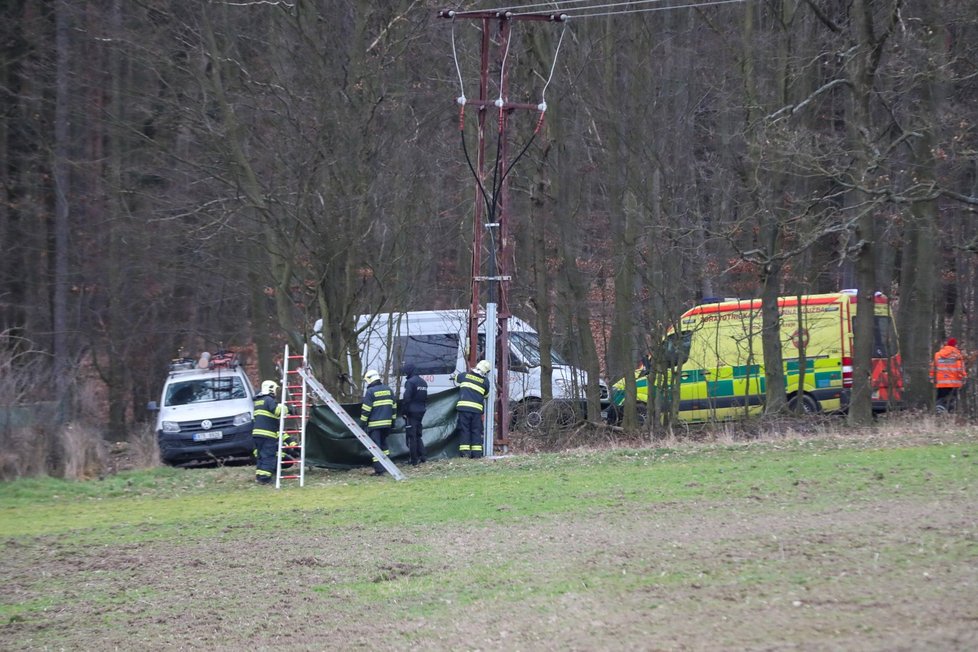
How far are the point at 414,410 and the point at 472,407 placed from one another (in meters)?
1.03

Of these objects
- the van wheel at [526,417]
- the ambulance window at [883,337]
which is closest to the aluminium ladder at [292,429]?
the van wheel at [526,417]

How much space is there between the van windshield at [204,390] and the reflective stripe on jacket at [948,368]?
14638 millimetres

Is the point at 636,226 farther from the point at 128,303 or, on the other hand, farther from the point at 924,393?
the point at 128,303

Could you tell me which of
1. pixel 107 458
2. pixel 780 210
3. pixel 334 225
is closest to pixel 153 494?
pixel 107 458

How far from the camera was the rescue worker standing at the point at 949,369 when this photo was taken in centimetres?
2186

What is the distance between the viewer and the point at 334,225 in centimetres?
2138

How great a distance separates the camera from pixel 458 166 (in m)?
26.8

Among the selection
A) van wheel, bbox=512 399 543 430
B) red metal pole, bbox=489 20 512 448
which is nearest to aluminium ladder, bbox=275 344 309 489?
red metal pole, bbox=489 20 512 448

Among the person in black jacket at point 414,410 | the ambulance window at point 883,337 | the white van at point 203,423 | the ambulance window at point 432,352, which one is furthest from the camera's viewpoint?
the ambulance window at point 432,352

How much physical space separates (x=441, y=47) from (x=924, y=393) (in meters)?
13.2

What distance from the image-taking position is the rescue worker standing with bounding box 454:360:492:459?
723 inches

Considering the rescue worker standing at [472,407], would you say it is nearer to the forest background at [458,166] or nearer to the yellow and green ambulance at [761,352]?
the forest background at [458,166]

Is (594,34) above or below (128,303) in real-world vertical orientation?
above

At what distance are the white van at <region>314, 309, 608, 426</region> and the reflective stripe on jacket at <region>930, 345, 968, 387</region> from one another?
7.39 meters
